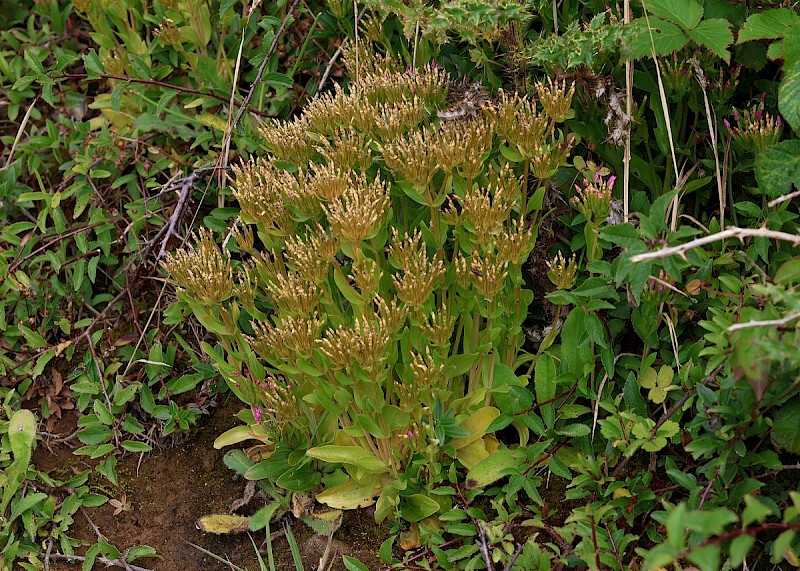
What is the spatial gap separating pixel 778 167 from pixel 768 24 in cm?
48

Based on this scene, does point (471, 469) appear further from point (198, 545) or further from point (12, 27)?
point (12, 27)

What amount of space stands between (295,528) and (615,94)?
1.93 meters

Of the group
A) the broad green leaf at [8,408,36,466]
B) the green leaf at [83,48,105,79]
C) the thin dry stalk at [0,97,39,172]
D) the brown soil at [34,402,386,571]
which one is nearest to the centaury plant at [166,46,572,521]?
the brown soil at [34,402,386,571]

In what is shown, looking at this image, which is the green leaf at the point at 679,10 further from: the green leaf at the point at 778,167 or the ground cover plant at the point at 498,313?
the green leaf at the point at 778,167

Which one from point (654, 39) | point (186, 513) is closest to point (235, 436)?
point (186, 513)

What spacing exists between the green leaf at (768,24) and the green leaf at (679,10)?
157mm

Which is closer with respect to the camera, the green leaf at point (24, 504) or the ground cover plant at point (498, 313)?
the ground cover plant at point (498, 313)

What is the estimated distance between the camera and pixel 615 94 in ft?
10.2

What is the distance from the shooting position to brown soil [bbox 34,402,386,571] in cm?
308

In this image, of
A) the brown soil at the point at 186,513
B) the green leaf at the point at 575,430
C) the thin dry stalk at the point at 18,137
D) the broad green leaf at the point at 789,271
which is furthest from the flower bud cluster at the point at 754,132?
the thin dry stalk at the point at 18,137

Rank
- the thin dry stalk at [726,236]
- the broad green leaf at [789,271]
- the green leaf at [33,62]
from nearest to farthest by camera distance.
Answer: the thin dry stalk at [726,236]
the broad green leaf at [789,271]
the green leaf at [33,62]

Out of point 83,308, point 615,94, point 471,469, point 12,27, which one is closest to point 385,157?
point 615,94

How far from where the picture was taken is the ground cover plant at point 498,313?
265cm

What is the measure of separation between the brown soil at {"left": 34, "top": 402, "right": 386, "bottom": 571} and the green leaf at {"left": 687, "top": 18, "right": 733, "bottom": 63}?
6.44 feet
